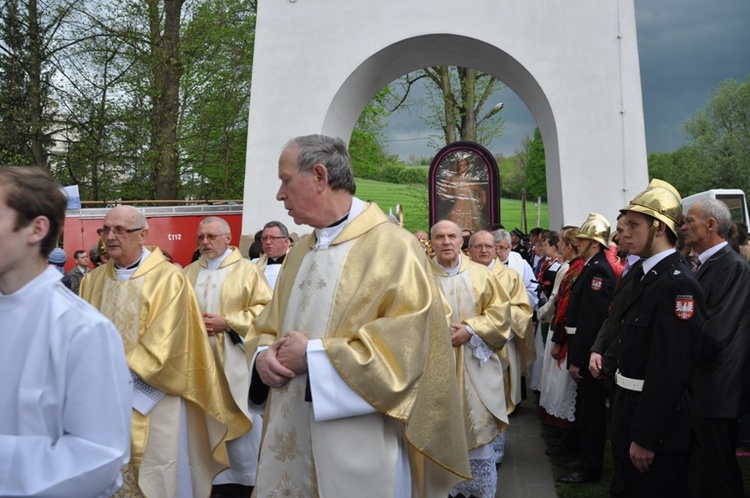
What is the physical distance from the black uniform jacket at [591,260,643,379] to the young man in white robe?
3.09 m

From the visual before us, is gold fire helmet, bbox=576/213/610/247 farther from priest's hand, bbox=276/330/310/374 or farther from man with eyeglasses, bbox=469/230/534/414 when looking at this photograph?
priest's hand, bbox=276/330/310/374

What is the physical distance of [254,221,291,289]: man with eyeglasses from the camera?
745 cm

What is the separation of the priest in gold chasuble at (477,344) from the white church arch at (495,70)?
21.8 feet

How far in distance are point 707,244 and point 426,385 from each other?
2454 millimetres

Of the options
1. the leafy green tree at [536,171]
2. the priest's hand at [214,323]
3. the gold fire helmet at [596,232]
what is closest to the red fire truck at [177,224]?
the priest's hand at [214,323]

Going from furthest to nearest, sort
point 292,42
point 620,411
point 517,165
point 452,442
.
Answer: point 517,165 → point 292,42 → point 620,411 → point 452,442

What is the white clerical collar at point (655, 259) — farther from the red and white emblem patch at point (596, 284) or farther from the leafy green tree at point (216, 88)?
the leafy green tree at point (216, 88)

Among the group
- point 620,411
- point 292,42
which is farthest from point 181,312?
point 292,42

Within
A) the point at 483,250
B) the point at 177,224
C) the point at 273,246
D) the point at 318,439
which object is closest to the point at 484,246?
the point at 483,250

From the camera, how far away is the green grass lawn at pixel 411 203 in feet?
153

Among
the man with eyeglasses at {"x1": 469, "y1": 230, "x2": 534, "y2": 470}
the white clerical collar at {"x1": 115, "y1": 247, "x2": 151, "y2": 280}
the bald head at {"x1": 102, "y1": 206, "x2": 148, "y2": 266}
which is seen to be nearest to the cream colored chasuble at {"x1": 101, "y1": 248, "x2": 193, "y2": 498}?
the white clerical collar at {"x1": 115, "y1": 247, "x2": 151, "y2": 280}

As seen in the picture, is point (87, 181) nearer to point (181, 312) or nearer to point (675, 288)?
point (181, 312)

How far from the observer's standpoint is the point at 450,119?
29.3m

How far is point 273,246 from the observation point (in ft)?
24.6
